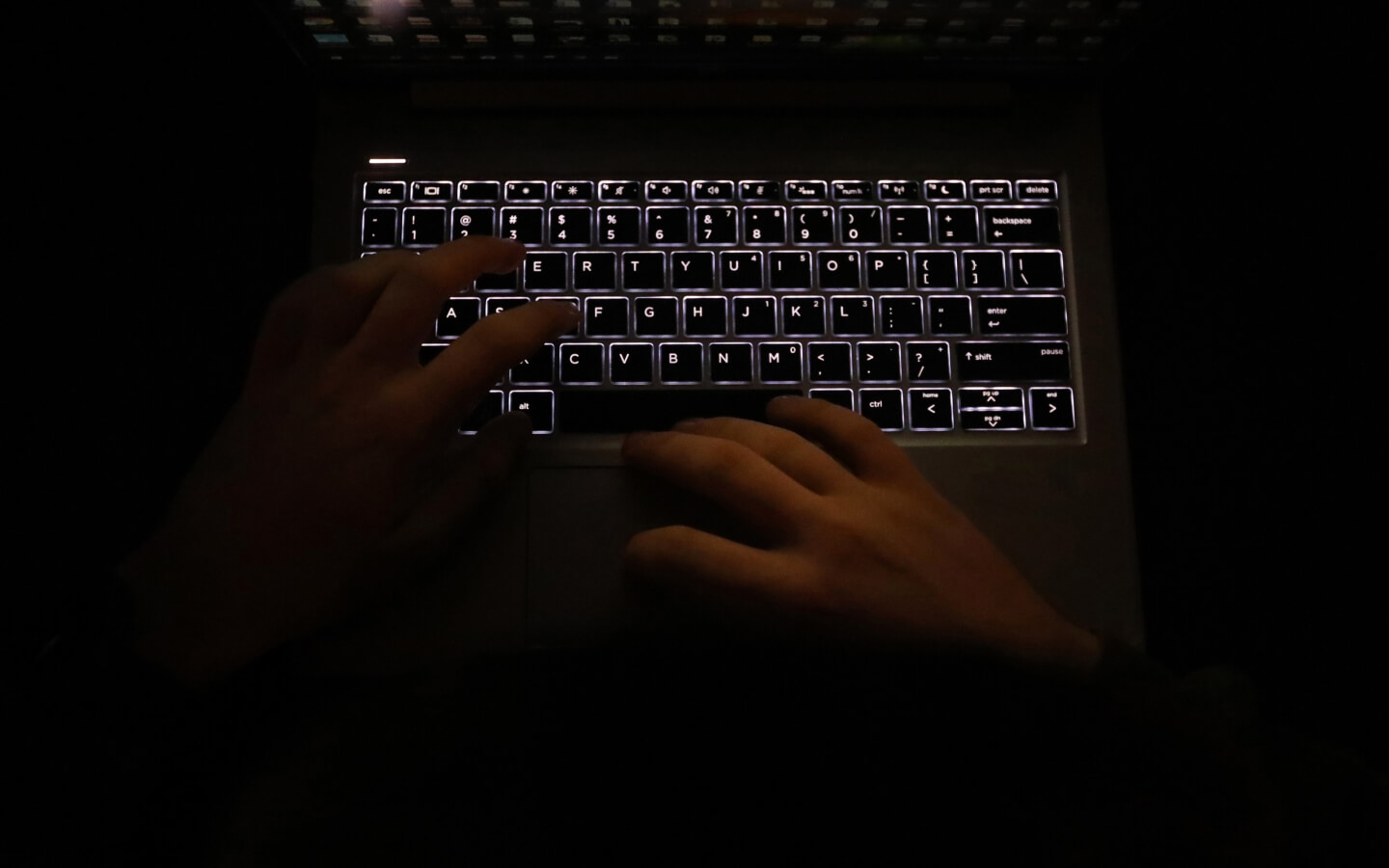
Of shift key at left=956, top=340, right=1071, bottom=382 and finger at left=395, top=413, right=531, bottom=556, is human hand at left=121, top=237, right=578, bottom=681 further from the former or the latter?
shift key at left=956, top=340, right=1071, bottom=382

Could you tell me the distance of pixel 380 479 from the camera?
1.90 feet

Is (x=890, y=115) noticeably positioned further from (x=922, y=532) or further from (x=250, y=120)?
(x=250, y=120)

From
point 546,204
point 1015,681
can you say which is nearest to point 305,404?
point 546,204

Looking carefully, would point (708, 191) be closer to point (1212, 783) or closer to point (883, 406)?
point (883, 406)

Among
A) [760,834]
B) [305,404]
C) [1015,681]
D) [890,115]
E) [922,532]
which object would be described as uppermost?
[890,115]

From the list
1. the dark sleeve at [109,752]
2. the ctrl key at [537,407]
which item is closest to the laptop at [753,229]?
the ctrl key at [537,407]

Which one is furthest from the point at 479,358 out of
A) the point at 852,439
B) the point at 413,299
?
the point at 852,439

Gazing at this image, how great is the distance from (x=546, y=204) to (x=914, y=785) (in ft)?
1.92

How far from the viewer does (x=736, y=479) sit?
1.92 feet

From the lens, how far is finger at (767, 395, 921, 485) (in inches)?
23.7

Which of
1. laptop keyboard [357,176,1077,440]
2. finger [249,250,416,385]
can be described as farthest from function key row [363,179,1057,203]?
finger [249,250,416,385]

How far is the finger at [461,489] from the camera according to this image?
1.97 ft

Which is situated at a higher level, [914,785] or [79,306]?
[79,306]

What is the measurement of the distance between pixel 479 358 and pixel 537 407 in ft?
0.26
